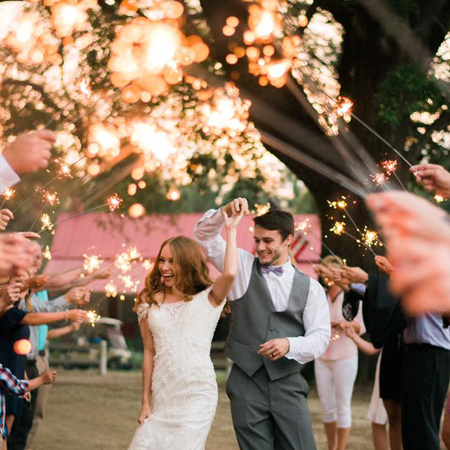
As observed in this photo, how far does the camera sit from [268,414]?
5.03m

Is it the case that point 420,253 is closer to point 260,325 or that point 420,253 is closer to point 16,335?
point 260,325

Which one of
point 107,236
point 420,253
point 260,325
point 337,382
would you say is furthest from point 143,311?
point 107,236

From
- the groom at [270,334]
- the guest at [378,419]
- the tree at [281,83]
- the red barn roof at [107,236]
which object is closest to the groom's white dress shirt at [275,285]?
the groom at [270,334]

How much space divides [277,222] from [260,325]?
0.68 meters

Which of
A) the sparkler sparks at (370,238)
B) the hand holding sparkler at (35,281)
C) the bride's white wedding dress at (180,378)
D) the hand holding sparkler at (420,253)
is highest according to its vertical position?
the hand holding sparkler at (420,253)

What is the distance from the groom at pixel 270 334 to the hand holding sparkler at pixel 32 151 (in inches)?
96.0

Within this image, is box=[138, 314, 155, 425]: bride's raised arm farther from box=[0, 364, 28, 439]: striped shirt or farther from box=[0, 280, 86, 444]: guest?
box=[0, 280, 86, 444]: guest

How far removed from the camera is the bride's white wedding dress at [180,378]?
190 inches

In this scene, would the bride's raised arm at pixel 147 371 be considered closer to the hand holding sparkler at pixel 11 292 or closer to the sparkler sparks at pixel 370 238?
the hand holding sparkler at pixel 11 292

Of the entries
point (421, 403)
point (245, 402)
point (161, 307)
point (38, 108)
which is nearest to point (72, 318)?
point (161, 307)

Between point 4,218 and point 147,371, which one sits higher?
point 4,218

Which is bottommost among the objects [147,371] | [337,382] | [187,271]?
[337,382]

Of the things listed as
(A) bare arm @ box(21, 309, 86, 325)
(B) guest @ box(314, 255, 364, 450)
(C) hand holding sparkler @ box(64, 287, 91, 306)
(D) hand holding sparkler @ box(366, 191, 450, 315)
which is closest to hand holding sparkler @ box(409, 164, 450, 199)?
(D) hand holding sparkler @ box(366, 191, 450, 315)

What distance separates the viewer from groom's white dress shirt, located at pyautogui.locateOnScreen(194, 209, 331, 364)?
5.14 meters
